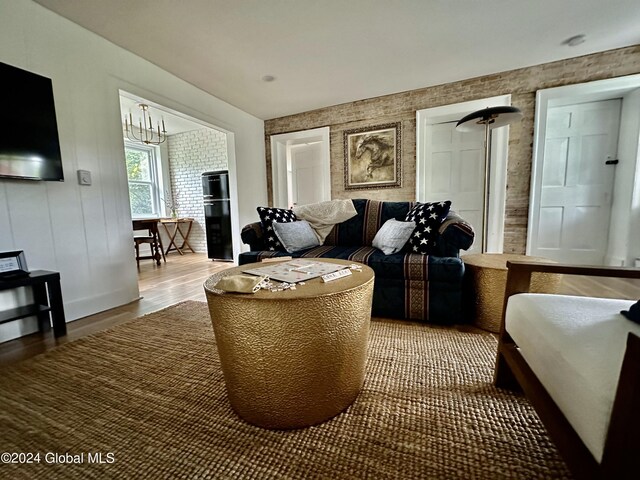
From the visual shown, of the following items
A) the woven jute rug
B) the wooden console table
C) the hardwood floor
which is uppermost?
the wooden console table

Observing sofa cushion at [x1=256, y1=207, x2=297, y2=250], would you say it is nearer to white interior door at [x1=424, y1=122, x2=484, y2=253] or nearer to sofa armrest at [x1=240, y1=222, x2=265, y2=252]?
sofa armrest at [x1=240, y1=222, x2=265, y2=252]

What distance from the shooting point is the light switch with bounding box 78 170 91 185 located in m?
2.22

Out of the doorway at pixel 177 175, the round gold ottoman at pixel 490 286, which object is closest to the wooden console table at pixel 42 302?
the round gold ottoman at pixel 490 286

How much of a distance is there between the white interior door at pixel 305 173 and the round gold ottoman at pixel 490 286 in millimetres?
3152

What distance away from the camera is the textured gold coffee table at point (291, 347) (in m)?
0.89

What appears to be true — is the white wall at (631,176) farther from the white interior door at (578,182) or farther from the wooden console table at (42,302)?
the wooden console table at (42,302)

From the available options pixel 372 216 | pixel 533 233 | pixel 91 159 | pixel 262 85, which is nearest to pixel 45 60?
pixel 91 159

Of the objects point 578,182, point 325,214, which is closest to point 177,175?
point 325,214

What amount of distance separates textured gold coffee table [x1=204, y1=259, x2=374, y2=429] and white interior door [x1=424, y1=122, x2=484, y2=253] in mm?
3271

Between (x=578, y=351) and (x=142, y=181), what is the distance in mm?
6601

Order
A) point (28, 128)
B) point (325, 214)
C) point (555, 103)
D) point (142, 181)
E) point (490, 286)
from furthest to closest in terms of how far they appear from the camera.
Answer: point (142, 181) < point (555, 103) < point (325, 214) < point (28, 128) < point (490, 286)

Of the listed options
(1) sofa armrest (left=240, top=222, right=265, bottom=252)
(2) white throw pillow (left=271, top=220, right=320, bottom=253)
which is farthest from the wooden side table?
(2) white throw pillow (left=271, top=220, right=320, bottom=253)

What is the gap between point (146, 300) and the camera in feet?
8.64

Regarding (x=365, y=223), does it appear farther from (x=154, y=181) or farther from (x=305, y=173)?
(x=154, y=181)
